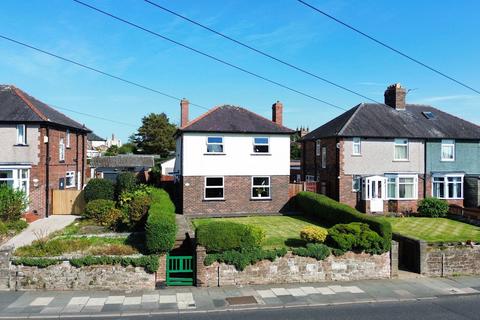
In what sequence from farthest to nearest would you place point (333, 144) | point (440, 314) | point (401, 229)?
point (333, 144)
point (401, 229)
point (440, 314)

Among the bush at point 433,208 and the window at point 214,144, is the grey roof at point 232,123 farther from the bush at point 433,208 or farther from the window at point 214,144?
the bush at point 433,208

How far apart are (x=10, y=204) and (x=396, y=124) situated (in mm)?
25084

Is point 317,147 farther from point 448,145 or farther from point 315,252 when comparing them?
point 315,252

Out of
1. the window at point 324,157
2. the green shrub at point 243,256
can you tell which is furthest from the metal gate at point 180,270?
the window at point 324,157

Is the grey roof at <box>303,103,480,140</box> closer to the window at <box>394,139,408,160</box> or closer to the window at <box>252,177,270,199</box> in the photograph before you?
the window at <box>394,139,408,160</box>

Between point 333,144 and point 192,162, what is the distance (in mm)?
10156

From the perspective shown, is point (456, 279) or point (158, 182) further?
point (158, 182)

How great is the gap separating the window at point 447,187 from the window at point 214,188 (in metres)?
15.3

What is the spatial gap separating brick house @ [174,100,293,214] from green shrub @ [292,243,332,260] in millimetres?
11514

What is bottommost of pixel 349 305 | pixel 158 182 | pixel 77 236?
pixel 349 305

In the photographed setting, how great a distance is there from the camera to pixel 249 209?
27203 millimetres

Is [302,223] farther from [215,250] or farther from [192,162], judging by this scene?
[215,250]

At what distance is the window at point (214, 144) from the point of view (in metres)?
26.6

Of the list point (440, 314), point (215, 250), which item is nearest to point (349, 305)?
point (440, 314)
